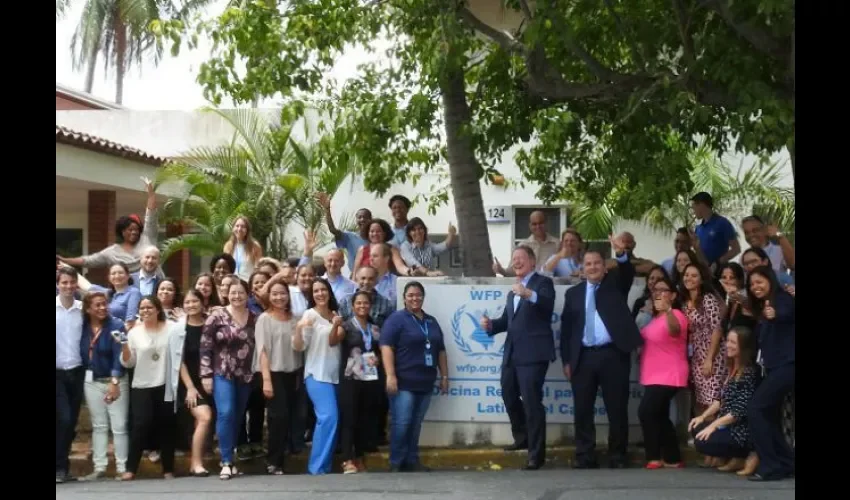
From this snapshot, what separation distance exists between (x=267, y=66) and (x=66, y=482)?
4.50m

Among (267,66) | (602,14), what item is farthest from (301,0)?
(602,14)

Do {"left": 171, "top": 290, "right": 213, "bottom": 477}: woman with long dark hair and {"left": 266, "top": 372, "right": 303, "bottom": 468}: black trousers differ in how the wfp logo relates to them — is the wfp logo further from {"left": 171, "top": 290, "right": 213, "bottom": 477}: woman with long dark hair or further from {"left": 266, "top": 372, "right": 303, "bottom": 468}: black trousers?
{"left": 171, "top": 290, "right": 213, "bottom": 477}: woman with long dark hair

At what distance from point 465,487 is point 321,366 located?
1.81 metres

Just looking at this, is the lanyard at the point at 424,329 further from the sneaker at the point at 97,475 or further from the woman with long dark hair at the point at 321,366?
the sneaker at the point at 97,475

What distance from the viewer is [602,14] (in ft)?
38.1

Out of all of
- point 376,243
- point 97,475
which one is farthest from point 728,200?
point 97,475

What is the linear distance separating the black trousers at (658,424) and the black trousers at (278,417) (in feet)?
10.5

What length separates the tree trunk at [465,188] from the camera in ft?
40.4

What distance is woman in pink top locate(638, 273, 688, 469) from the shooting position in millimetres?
9859

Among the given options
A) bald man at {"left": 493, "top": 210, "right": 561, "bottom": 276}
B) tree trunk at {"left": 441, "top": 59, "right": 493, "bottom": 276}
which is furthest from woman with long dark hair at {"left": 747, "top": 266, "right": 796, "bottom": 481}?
tree trunk at {"left": 441, "top": 59, "right": 493, "bottom": 276}

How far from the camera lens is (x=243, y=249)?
11922 millimetres

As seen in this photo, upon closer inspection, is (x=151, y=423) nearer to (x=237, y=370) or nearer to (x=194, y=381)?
(x=194, y=381)

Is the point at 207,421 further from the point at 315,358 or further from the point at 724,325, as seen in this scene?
the point at 724,325

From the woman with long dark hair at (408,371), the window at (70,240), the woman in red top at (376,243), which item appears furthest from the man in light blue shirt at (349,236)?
the window at (70,240)
